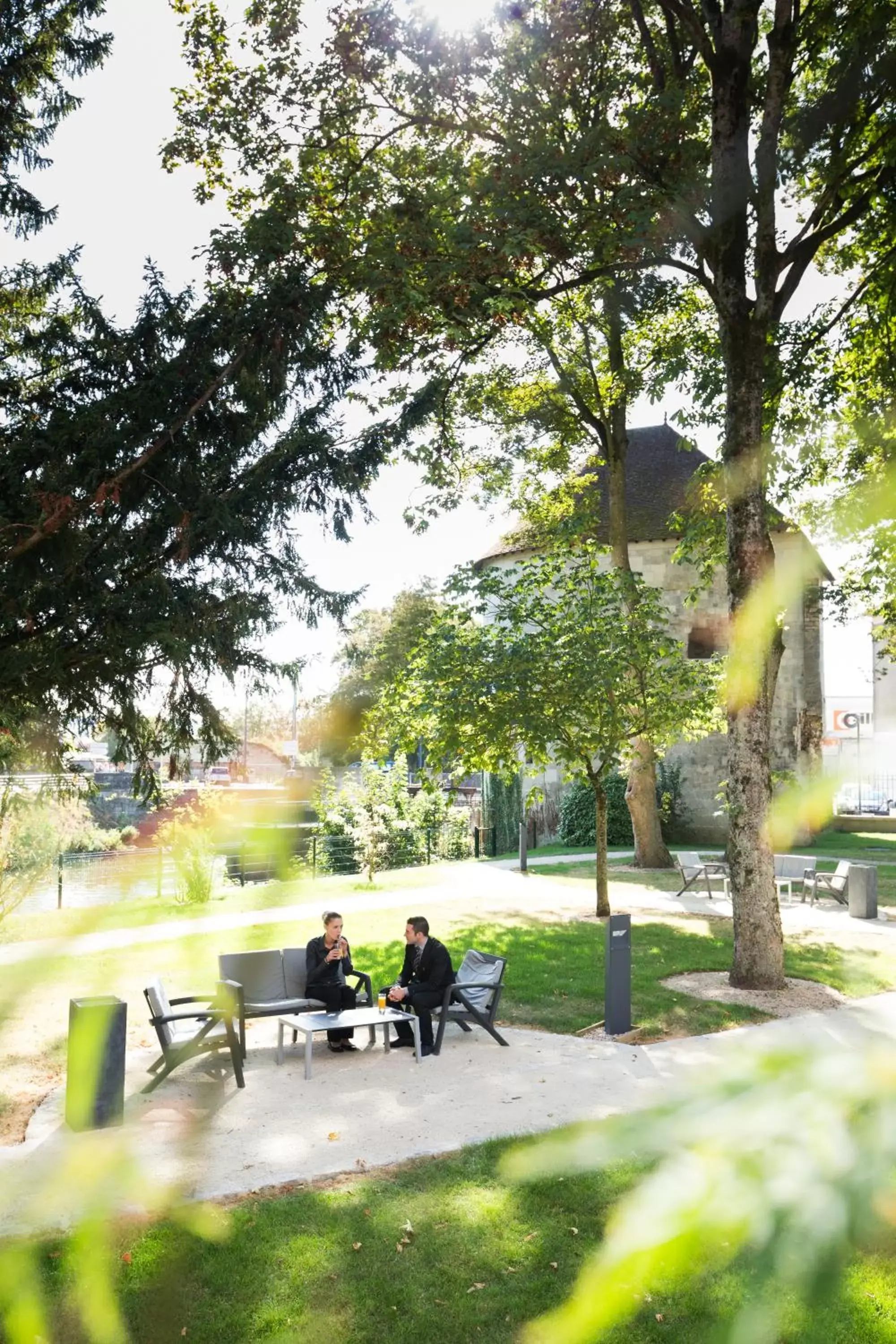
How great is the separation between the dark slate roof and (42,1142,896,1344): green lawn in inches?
Answer: 988

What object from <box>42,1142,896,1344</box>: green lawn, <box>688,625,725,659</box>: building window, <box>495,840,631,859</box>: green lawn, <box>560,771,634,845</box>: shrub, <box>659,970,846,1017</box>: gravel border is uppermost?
<box>688,625,725,659</box>: building window

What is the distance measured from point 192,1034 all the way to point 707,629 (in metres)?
25.7

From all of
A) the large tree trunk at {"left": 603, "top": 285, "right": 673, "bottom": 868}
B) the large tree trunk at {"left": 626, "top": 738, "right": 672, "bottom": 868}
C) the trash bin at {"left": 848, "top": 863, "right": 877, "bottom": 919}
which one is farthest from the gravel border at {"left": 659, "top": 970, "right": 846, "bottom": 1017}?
the large tree trunk at {"left": 626, "top": 738, "right": 672, "bottom": 868}

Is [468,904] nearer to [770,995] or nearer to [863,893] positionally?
[863,893]

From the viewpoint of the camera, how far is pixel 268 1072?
9.19m

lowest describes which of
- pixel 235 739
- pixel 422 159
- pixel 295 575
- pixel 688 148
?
pixel 235 739

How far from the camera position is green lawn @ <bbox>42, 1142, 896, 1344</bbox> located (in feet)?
16.2

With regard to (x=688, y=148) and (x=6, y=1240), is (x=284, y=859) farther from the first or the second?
(x=6, y=1240)

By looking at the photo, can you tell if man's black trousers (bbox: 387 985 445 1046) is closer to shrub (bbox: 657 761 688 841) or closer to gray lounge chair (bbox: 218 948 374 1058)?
gray lounge chair (bbox: 218 948 374 1058)

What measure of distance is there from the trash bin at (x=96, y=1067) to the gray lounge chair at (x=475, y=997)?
10.1ft

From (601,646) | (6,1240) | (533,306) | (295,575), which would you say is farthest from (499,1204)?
(533,306)

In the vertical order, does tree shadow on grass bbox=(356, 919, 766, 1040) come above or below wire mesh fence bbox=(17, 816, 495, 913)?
below

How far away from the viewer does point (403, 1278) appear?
535 cm

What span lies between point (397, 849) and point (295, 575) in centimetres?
1951
